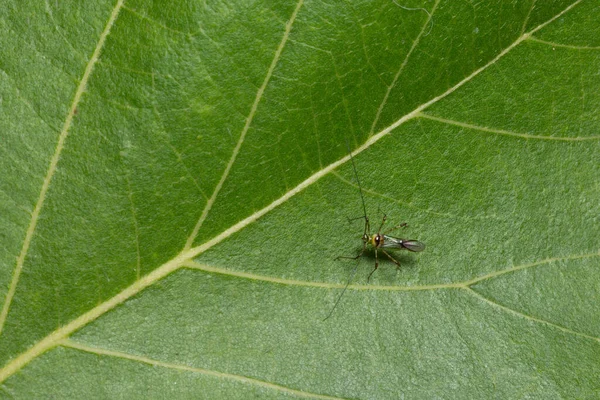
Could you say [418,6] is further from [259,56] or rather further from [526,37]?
[259,56]

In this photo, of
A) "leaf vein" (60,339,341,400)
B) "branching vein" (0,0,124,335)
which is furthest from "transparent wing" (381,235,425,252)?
"branching vein" (0,0,124,335)

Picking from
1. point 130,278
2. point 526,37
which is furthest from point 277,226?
point 526,37

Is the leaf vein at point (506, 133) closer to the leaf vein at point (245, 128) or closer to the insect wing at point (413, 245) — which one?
the insect wing at point (413, 245)

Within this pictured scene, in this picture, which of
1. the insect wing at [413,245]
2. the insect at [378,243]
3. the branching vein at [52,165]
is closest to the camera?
the branching vein at [52,165]

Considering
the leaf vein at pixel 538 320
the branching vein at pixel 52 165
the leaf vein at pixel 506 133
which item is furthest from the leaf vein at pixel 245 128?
the leaf vein at pixel 538 320

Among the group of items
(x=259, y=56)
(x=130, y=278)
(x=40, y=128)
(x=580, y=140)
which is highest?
(x=259, y=56)

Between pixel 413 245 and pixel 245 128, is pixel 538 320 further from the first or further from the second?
pixel 245 128
